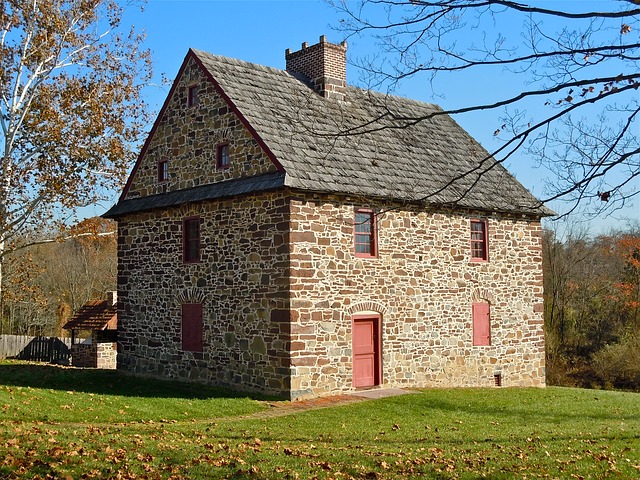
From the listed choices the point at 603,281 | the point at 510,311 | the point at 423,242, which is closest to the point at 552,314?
the point at 603,281

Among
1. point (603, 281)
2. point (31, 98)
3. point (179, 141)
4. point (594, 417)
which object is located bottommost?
point (594, 417)

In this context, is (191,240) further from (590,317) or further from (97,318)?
(590,317)

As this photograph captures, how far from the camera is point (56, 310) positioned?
45.3 m

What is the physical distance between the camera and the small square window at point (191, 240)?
19.3m

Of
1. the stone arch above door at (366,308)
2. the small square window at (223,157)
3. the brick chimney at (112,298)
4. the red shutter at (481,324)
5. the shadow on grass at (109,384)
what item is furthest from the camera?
the brick chimney at (112,298)

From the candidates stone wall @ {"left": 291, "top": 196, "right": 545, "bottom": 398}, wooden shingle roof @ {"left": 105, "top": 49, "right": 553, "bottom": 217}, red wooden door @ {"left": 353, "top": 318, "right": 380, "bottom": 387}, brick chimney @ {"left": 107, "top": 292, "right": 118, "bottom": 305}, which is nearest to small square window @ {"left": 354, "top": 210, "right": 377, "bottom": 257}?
stone wall @ {"left": 291, "top": 196, "right": 545, "bottom": 398}

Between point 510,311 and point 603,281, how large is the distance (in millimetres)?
22763

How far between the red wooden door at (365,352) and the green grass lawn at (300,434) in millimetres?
1279

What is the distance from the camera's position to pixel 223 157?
18.6 m

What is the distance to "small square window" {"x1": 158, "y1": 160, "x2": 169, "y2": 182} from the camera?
67.7 ft

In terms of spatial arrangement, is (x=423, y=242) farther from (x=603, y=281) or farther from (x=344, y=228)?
(x=603, y=281)

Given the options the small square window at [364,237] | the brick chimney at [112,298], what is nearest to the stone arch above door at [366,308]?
the small square window at [364,237]

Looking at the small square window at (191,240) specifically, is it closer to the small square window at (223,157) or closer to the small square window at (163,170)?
the small square window at (223,157)

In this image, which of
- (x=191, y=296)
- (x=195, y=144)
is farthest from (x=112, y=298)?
(x=195, y=144)
